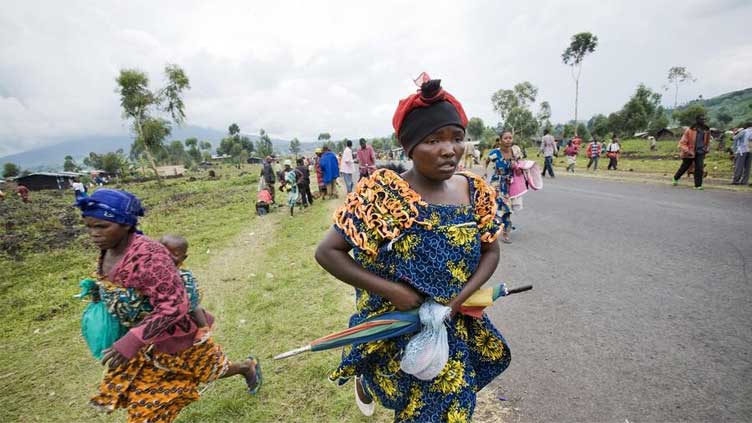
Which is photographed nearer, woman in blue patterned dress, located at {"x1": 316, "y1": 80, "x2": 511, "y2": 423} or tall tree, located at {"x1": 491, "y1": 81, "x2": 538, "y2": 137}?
woman in blue patterned dress, located at {"x1": 316, "y1": 80, "x2": 511, "y2": 423}

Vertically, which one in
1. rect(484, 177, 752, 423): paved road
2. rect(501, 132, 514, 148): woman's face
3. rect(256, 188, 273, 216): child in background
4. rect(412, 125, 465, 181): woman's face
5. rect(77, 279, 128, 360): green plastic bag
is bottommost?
A: rect(484, 177, 752, 423): paved road

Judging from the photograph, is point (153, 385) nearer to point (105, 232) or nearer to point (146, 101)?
point (105, 232)

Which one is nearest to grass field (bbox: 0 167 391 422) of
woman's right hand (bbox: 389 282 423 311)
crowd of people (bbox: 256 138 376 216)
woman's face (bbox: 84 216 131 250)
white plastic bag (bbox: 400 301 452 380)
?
white plastic bag (bbox: 400 301 452 380)

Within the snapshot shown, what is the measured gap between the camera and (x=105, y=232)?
1.83 meters

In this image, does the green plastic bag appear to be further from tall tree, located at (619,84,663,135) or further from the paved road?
tall tree, located at (619,84,663,135)

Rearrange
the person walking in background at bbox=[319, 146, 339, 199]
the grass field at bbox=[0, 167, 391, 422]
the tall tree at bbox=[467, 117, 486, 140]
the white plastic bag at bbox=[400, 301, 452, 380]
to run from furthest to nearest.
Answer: the tall tree at bbox=[467, 117, 486, 140], the person walking in background at bbox=[319, 146, 339, 199], the grass field at bbox=[0, 167, 391, 422], the white plastic bag at bbox=[400, 301, 452, 380]

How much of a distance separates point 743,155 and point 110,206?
13.9 metres

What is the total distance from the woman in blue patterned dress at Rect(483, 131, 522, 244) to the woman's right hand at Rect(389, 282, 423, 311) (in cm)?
477

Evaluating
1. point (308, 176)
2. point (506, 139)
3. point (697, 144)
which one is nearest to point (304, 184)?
point (308, 176)

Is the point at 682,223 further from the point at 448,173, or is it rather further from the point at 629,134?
the point at 629,134

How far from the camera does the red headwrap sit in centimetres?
139

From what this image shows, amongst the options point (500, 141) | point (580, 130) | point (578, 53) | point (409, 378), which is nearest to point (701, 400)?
point (409, 378)

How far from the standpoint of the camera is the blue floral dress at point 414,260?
136 cm

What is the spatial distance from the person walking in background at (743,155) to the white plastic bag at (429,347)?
41.5 ft
